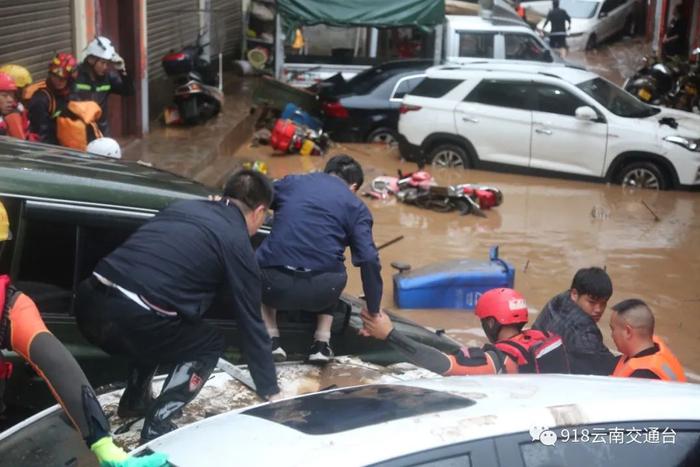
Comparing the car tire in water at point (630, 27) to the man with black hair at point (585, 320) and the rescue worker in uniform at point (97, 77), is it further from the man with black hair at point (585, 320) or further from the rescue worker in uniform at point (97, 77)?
the man with black hair at point (585, 320)

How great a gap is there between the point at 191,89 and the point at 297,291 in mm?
11283

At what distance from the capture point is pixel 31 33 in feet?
40.4

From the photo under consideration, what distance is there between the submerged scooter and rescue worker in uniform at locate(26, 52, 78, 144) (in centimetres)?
631

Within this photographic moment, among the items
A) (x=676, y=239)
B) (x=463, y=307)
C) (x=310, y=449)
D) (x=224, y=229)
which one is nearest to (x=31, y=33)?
(x=463, y=307)

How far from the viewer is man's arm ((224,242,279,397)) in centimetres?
427

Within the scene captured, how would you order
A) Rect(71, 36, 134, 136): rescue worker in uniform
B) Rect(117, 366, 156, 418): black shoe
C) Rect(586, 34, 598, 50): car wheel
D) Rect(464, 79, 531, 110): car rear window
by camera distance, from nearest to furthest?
Rect(117, 366, 156, 418): black shoe
Rect(71, 36, 134, 136): rescue worker in uniform
Rect(464, 79, 531, 110): car rear window
Rect(586, 34, 598, 50): car wheel

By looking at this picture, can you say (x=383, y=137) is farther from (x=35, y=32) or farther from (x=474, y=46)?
(x=35, y=32)

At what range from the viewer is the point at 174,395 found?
13.9 feet

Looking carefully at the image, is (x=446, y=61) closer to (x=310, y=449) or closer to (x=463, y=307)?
(x=463, y=307)

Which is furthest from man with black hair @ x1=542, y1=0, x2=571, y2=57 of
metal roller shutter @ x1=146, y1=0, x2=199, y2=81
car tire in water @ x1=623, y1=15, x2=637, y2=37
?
metal roller shutter @ x1=146, y1=0, x2=199, y2=81

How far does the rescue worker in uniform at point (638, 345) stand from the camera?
475 centimetres

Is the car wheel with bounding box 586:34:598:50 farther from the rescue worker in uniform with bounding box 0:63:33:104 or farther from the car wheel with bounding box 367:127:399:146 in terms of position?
the rescue worker in uniform with bounding box 0:63:33:104

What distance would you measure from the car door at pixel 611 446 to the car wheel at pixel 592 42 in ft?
99.5

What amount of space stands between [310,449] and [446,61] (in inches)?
642
